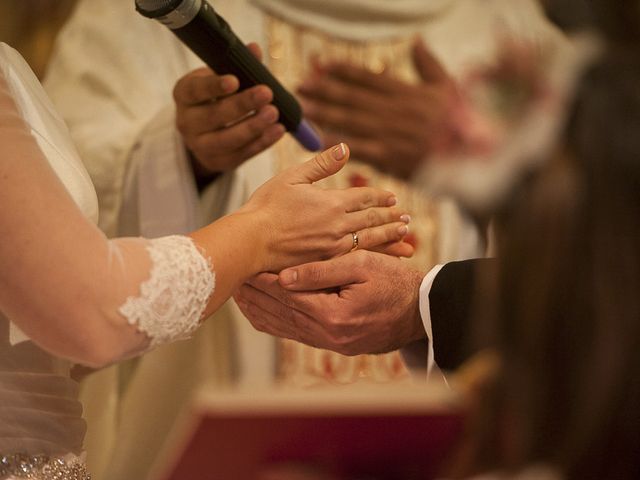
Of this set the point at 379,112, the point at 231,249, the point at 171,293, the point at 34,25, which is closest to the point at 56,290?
the point at 171,293

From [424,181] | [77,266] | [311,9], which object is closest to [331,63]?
[311,9]

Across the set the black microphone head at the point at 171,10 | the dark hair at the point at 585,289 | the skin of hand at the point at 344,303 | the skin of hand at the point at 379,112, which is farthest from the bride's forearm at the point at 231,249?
the skin of hand at the point at 379,112

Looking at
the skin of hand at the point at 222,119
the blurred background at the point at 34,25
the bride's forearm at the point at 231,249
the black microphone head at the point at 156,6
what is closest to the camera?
the bride's forearm at the point at 231,249

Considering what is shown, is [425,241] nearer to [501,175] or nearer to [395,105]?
[395,105]

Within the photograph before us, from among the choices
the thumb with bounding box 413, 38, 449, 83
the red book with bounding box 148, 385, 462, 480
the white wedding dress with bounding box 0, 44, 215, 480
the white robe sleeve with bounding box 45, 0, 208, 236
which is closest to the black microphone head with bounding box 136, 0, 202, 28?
the white wedding dress with bounding box 0, 44, 215, 480

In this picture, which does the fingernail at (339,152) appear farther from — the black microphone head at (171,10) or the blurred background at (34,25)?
the blurred background at (34,25)

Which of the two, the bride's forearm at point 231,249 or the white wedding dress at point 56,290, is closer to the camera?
the white wedding dress at point 56,290

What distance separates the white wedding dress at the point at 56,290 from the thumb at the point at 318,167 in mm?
236

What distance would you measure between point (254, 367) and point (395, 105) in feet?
2.03

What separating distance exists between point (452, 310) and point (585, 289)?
0.71 meters

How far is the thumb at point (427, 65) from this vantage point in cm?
211

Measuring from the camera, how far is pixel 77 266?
961mm

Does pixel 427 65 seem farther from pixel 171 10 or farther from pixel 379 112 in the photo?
pixel 171 10

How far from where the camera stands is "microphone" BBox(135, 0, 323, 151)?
1.22m
